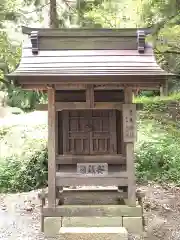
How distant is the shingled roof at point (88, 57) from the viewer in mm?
5395

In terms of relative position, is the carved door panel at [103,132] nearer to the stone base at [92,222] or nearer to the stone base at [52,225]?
the stone base at [92,222]

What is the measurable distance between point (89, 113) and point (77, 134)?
0.39m

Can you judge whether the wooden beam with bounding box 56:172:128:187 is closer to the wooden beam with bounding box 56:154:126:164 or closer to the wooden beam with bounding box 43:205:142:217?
the wooden beam with bounding box 56:154:126:164

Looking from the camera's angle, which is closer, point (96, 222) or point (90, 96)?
point (90, 96)

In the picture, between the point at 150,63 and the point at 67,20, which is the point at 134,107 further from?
the point at 67,20

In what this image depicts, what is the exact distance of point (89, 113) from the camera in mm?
6152

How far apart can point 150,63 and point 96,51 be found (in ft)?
2.90

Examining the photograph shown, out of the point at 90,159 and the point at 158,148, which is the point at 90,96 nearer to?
the point at 90,159

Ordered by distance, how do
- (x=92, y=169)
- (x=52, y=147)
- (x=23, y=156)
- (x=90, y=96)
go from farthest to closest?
(x=23, y=156) < (x=92, y=169) < (x=52, y=147) < (x=90, y=96)

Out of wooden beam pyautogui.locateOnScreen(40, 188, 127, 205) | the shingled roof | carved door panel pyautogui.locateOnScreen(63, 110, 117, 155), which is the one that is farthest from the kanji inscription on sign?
the shingled roof

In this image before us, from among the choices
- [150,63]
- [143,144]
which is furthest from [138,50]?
[143,144]

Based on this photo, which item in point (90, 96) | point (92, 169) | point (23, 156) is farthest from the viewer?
point (23, 156)

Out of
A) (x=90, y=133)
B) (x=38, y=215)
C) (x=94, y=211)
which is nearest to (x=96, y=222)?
(x=94, y=211)

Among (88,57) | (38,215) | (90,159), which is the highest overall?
(88,57)
